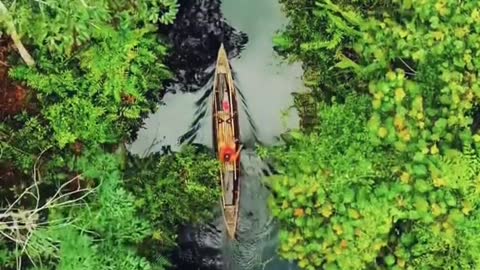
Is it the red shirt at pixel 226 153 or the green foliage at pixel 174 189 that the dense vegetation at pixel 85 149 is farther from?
the red shirt at pixel 226 153

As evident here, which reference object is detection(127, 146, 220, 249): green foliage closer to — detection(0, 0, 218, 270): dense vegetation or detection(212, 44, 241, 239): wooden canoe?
detection(0, 0, 218, 270): dense vegetation

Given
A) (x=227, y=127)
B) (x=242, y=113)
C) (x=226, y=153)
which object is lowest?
(x=226, y=153)

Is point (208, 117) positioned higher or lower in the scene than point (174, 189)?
higher

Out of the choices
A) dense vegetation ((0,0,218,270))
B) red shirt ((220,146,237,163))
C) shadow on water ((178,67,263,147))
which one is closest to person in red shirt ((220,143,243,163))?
red shirt ((220,146,237,163))

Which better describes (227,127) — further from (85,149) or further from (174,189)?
(85,149)

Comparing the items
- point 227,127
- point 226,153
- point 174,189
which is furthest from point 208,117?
point 174,189

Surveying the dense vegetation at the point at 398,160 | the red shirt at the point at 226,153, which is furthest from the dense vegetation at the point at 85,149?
the dense vegetation at the point at 398,160
